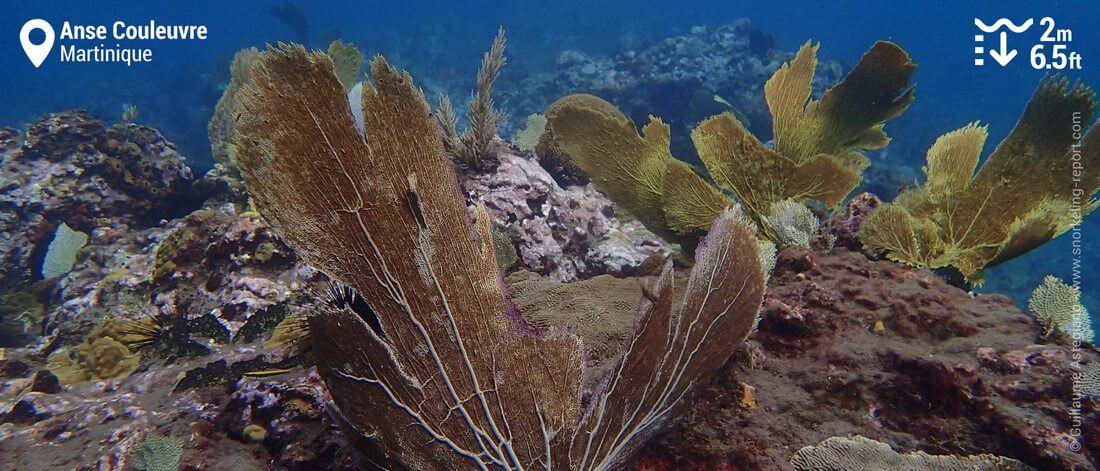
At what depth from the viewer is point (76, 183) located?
639cm

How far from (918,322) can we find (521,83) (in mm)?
22167

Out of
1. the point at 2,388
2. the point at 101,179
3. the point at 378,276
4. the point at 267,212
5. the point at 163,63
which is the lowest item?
the point at 2,388

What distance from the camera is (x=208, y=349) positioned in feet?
11.3

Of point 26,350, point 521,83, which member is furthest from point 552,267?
point 521,83

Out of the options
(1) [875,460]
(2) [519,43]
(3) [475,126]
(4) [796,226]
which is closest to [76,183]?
(3) [475,126]

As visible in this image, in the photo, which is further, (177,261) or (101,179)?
(101,179)

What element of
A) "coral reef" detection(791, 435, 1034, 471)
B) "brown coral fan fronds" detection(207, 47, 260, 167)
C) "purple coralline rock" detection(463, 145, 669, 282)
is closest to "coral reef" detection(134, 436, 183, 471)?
"coral reef" detection(791, 435, 1034, 471)

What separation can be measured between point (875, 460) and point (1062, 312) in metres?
1.57

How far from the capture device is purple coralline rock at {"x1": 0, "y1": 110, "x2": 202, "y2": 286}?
6215 millimetres

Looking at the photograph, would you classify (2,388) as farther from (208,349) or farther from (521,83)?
(521,83)

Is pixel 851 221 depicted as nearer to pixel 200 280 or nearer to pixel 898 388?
pixel 898 388

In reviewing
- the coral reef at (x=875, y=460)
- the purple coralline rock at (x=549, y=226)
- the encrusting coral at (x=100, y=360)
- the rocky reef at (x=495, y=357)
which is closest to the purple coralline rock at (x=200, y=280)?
the rocky reef at (x=495, y=357)

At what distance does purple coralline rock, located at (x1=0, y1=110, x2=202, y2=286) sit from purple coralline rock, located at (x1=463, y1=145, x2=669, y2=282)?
192 inches

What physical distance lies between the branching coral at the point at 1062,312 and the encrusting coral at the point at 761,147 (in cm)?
127
